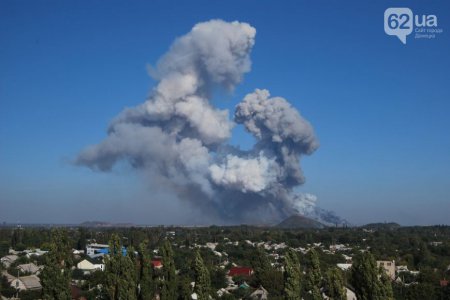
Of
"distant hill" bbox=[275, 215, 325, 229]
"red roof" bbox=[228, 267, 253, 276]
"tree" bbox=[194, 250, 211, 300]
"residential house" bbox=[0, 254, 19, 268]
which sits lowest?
"red roof" bbox=[228, 267, 253, 276]

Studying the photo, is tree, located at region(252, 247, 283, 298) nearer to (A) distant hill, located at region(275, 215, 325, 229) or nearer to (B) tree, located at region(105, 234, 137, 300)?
(B) tree, located at region(105, 234, 137, 300)

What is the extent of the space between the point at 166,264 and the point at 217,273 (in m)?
18.1

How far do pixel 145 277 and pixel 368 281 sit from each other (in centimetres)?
1027

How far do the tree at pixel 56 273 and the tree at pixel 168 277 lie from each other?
14.3 feet

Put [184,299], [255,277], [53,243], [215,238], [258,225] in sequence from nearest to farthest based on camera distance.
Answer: [53,243], [184,299], [255,277], [215,238], [258,225]

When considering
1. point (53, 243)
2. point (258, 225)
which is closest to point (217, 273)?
point (53, 243)

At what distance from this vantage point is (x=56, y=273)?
23.1 m

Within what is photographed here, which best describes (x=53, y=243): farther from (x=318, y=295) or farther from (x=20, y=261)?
(x=20, y=261)

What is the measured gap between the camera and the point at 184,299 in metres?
25.8

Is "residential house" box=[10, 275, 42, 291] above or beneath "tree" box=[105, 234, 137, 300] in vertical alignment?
beneath

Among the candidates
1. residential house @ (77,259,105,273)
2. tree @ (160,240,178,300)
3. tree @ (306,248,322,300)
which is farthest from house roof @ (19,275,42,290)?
tree @ (306,248,322,300)

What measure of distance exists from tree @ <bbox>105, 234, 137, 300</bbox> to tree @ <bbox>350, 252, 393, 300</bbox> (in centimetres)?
970

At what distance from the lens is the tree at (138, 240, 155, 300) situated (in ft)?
83.1

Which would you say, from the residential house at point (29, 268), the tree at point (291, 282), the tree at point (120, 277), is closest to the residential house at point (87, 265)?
the residential house at point (29, 268)
